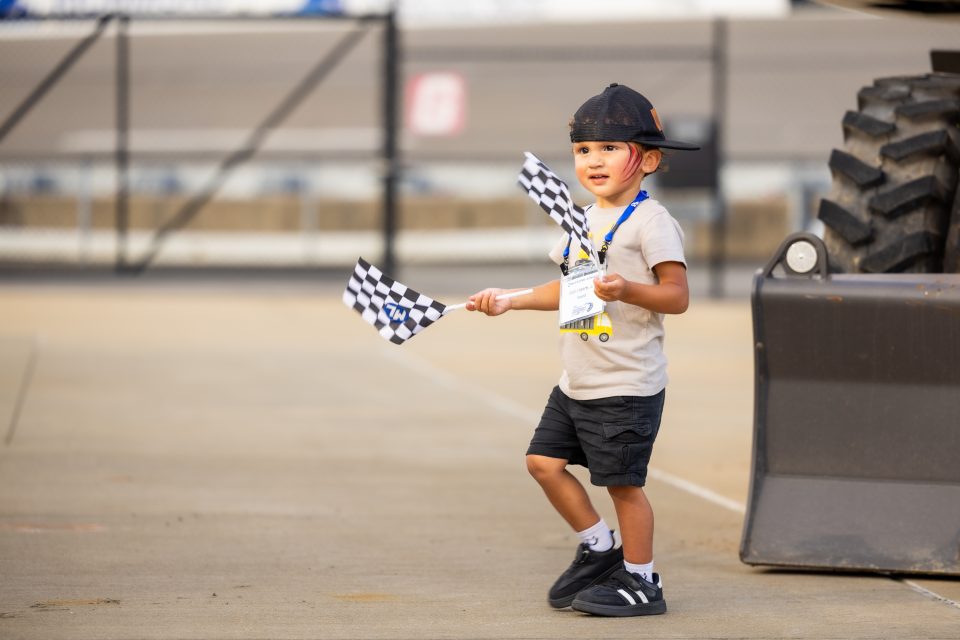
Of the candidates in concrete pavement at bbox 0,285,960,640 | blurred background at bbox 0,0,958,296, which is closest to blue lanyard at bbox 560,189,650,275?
concrete pavement at bbox 0,285,960,640

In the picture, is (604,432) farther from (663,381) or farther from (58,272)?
(58,272)

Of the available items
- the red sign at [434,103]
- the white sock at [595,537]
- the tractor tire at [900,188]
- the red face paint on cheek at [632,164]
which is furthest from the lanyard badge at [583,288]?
the red sign at [434,103]

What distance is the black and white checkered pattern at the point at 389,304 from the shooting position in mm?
4961

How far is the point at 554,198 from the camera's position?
4.76 metres

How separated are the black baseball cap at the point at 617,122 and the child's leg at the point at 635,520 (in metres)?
1.00

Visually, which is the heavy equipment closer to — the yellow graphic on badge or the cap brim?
the cap brim

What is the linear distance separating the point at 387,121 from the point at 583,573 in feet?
47.6

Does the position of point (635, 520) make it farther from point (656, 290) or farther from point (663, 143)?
point (663, 143)

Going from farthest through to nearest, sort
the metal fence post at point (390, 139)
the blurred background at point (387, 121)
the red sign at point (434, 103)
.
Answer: the red sign at point (434, 103) < the blurred background at point (387, 121) < the metal fence post at point (390, 139)

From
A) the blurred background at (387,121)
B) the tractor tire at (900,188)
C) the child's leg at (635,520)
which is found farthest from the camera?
the blurred background at (387,121)

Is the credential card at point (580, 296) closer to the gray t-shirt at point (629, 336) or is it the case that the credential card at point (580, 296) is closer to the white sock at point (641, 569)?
the gray t-shirt at point (629, 336)

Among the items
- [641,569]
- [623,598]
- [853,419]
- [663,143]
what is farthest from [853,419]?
[663,143]

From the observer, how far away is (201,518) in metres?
6.45

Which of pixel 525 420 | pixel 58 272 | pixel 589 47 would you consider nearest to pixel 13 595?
pixel 525 420
